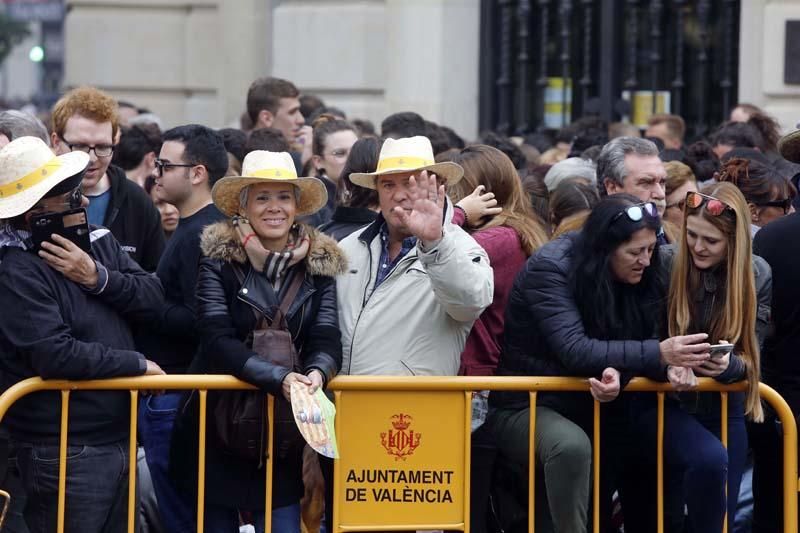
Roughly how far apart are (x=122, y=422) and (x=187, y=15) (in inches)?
381

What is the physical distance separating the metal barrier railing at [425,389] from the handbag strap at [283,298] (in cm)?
25

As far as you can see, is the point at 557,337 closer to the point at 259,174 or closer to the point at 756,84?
the point at 259,174

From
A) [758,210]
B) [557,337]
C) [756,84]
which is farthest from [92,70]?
[557,337]

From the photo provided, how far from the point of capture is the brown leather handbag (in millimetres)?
5645

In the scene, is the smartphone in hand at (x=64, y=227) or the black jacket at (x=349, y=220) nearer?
the smartphone in hand at (x=64, y=227)

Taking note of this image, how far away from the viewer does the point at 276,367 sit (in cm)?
555

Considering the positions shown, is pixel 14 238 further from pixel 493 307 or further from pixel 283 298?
pixel 493 307

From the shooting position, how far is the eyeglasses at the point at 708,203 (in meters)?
5.77

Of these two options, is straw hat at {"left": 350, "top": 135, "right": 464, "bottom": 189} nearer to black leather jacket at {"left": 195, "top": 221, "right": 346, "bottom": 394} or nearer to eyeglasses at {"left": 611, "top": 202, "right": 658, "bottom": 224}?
black leather jacket at {"left": 195, "top": 221, "right": 346, "bottom": 394}

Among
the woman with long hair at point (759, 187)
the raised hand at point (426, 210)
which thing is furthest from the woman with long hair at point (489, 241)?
the woman with long hair at point (759, 187)

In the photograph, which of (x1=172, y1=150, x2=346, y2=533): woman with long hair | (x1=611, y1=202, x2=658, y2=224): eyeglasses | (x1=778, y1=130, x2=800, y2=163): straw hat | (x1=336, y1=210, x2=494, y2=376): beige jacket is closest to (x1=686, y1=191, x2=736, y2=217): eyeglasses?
(x1=611, y1=202, x2=658, y2=224): eyeglasses

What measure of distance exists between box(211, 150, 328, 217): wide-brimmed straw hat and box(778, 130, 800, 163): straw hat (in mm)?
2159

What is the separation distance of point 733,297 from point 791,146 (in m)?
1.33

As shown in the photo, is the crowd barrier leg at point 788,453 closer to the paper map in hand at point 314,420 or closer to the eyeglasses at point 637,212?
the eyeglasses at point 637,212
